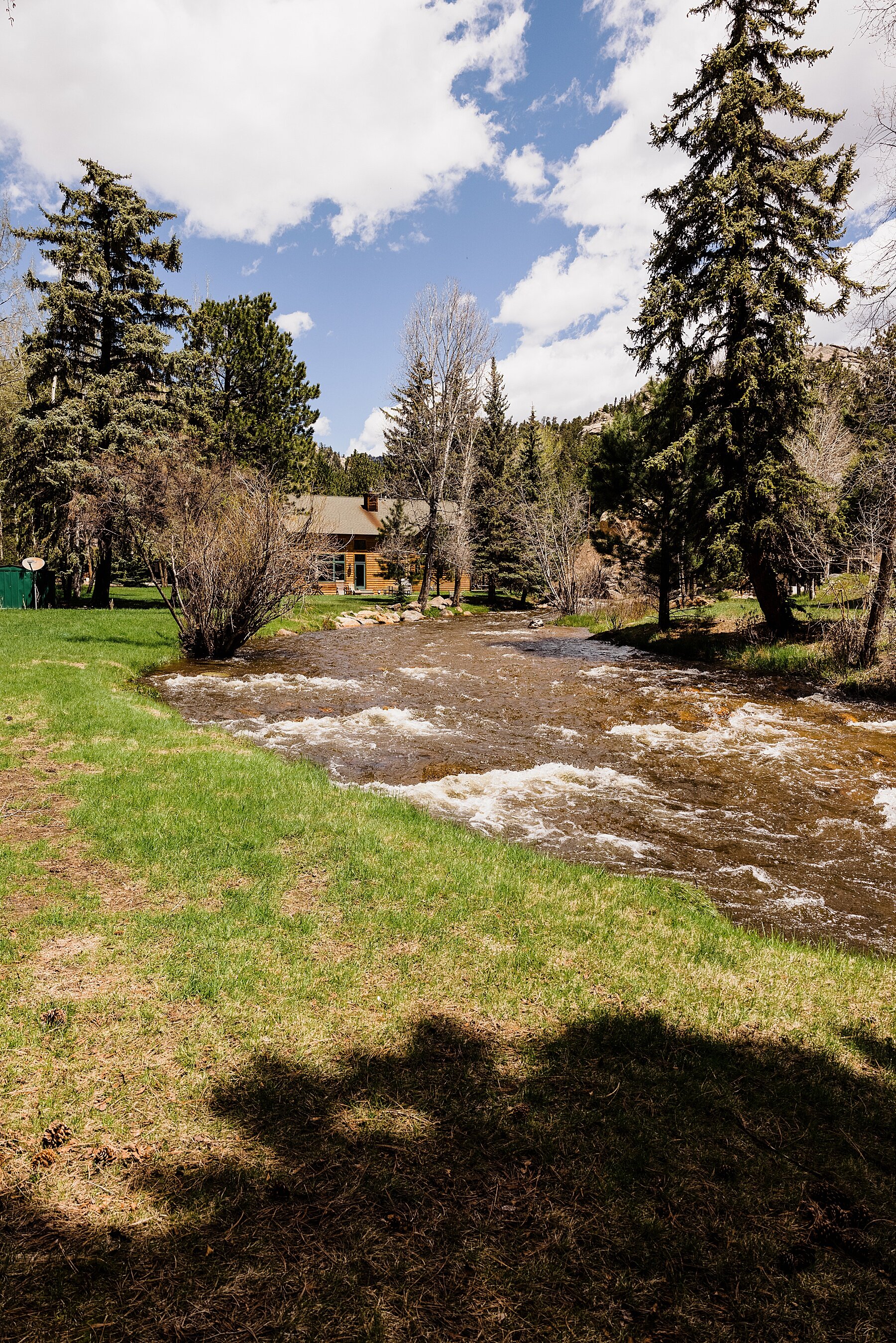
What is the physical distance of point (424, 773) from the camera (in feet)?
28.2

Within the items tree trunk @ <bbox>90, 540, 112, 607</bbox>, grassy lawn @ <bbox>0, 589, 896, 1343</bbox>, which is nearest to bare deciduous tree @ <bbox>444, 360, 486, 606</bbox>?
tree trunk @ <bbox>90, 540, 112, 607</bbox>

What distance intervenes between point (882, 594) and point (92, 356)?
27.4 m

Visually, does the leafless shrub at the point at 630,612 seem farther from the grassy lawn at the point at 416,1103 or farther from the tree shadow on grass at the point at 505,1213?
the tree shadow on grass at the point at 505,1213

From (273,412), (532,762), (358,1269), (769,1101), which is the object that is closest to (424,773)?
(532,762)

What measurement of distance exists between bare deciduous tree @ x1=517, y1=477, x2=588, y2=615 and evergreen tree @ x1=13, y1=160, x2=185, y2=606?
667 inches

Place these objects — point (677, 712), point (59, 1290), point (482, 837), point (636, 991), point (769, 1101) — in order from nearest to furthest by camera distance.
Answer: point (59, 1290)
point (769, 1101)
point (636, 991)
point (482, 837)
point (677, 712)

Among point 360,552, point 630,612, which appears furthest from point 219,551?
point 360,552

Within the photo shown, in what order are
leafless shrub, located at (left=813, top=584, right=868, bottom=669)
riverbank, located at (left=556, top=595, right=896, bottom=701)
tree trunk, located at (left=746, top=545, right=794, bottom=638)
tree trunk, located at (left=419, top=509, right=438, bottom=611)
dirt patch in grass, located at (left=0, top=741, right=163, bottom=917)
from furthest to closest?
tree trunk, located at (left=419, top=509, right=438, bottom=611), tree trunk, located at (left=746, top=545, right=794, bottom=638), leafless shrub, located at (left=813, top=584, right=868, bottom=669), riverbank, located at (left=556, top=595, right=896, bottom=701), dirt patch in grass, located at (left=0, top=741, right=163, bottom=917)

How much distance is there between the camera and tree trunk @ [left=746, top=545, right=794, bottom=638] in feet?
55.6

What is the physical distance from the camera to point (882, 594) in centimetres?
1319

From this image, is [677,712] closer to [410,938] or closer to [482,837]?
[482,837]

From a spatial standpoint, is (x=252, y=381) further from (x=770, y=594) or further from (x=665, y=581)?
(x=770, y=594)

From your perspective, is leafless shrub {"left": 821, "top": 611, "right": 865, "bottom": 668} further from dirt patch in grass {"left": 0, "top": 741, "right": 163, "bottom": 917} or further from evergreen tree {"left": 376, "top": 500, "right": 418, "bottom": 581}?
evergreen tree {"left": 376, "top": 500, "right": 418, "bottom": 581}

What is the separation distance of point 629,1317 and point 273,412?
34.8m
